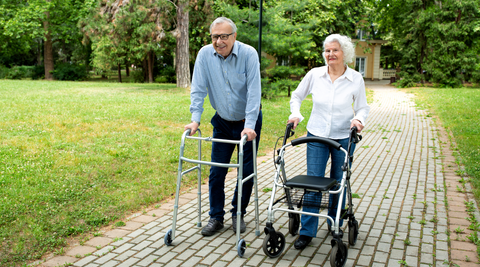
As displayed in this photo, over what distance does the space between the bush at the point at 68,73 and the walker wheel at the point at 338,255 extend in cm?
4024

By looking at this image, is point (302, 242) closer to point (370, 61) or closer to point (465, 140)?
point (465, 140)

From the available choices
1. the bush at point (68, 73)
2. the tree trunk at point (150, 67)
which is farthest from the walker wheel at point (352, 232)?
the bush at point (68, 73)

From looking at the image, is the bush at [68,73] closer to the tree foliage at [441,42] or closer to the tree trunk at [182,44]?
the tree trunk at [182,44]

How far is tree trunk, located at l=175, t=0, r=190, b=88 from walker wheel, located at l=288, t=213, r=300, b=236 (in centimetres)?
2063

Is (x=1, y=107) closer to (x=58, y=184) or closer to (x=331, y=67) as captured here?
(x=58, y=184)

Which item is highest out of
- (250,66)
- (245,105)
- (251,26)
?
(251,26)

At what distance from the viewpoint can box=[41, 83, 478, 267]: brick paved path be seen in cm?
405

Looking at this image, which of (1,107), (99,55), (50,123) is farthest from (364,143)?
(99,55)

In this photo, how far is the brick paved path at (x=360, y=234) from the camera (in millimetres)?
4051

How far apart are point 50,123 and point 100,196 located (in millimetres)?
6279

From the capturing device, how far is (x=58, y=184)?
19.9ft

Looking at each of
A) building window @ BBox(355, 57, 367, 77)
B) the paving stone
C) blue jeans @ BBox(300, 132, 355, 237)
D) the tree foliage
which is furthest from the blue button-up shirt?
building window @ BBox(355, 57, 367, 77)

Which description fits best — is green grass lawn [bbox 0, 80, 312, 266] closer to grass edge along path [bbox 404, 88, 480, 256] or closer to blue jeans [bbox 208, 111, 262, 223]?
blue jeans [bbox 208, 111, 262, 223]

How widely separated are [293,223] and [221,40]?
201 centimetres
